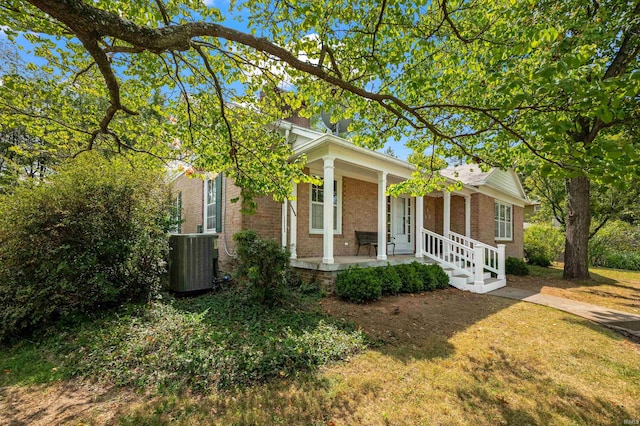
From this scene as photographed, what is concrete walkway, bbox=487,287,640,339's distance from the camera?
5123mm

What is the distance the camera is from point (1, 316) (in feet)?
13.2

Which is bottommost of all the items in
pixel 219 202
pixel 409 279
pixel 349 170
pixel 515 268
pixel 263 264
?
pixel 515 268

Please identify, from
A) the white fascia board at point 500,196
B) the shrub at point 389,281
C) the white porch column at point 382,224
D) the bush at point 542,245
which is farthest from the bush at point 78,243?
the bush at point 542,245

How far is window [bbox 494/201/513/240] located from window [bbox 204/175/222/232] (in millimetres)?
12988

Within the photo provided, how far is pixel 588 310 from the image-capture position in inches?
242

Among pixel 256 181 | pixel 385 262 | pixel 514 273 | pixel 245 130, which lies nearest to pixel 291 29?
pixel 245 130

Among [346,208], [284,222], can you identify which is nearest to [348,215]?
[346,208]

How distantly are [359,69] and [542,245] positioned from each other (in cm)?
1710

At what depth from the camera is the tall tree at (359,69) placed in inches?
113

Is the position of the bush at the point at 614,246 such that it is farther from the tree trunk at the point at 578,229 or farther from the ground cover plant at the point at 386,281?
the ground cover plant at the point at 386,281

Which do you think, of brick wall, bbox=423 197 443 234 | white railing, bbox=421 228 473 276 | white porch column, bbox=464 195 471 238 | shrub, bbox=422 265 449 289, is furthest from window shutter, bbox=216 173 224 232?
white porch column, bbox=464 195 471 238

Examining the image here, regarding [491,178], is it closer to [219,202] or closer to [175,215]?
[219,202]

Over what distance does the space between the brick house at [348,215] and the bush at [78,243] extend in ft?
7.46

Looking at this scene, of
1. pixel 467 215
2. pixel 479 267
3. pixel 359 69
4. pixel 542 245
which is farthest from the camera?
pixel 542 245
